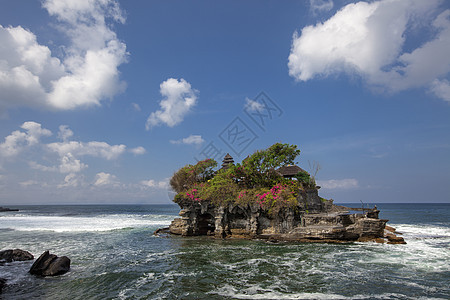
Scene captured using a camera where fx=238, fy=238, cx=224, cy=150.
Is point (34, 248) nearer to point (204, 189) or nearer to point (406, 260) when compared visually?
point (204, 189)

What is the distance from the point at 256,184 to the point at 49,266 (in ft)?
68.2

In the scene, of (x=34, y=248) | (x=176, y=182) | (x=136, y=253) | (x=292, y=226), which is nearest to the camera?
(x=136, y=253)

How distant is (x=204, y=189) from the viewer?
28.1 meters

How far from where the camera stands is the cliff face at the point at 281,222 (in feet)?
76.3

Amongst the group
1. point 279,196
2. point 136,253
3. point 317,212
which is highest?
point 279,196

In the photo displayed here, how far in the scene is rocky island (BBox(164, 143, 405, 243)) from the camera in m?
23.4

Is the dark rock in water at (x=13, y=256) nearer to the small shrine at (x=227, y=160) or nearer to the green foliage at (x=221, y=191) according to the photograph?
the green foliage at (x=221, y=191)

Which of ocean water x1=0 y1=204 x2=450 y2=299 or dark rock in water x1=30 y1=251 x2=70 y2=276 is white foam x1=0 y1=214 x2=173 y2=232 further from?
dark rock in water x1=30 y1=251 x2=70 y2=276

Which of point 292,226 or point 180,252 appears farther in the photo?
point 292,226

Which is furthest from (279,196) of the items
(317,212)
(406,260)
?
(406,260)

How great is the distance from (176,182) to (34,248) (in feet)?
51.1

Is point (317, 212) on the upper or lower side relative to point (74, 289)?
upper

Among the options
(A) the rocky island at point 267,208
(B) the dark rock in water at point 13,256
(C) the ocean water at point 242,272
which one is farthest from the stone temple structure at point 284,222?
(B) the dark rock in water at point 13,256

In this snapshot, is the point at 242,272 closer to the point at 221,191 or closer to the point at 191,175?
the point at 221,191
